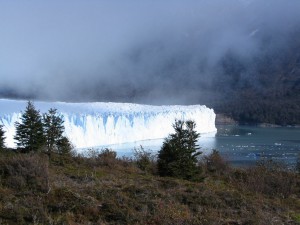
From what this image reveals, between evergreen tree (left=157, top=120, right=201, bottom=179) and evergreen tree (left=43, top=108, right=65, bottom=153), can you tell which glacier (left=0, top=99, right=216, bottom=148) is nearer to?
evergreen tree (left=43, top=108, right=65, bottom=153)

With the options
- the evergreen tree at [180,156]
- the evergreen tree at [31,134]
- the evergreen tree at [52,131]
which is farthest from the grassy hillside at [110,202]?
the evergreen tree at [52,131]

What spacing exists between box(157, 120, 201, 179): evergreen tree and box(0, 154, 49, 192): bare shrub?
13.6 feet

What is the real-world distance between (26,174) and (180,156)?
4649 millimetres

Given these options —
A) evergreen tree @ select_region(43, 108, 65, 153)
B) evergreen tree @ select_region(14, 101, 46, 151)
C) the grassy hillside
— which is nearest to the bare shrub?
the grassy hillside

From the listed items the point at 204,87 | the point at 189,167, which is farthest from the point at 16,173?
the point at 204,87

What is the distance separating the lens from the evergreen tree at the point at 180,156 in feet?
33.9

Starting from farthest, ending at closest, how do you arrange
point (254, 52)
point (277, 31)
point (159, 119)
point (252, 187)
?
1. point (277, 31)
2. point (254, 52)
3. point (159, 119)
4. point (252, 187)

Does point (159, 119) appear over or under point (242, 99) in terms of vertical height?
under

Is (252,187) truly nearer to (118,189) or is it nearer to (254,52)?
(118,189)

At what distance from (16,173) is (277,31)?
144 meters

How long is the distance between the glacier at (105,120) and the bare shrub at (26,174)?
18.8 metres

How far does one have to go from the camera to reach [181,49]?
152625 millimetres

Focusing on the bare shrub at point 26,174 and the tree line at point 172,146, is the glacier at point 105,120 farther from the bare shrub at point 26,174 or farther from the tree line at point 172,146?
the bare shrub at point 26,174

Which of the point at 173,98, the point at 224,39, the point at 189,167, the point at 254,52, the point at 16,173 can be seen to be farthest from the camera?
the point at 224,39
